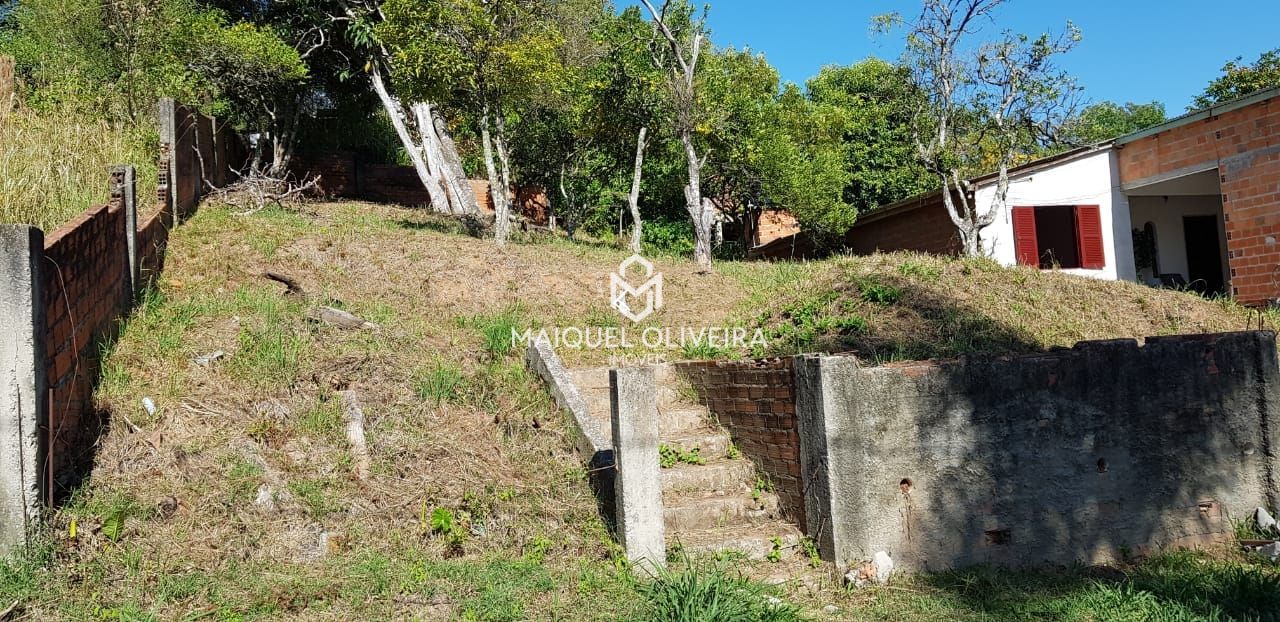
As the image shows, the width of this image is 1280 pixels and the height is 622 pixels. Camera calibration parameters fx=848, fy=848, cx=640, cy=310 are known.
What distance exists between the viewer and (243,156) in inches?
667

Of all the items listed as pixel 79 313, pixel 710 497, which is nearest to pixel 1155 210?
pixel 710 497

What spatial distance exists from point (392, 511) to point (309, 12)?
1488cm

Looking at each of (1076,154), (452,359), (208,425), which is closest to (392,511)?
(208,425)

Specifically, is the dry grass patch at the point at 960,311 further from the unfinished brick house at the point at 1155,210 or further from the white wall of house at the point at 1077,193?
the white wall of house at the point at 1077,193

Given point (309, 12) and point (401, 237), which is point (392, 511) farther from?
point (309, 12)

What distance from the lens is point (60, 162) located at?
775 centimetres

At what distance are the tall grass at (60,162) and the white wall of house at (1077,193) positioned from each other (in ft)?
41.3

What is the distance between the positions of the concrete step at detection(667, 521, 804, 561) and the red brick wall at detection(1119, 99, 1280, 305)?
32.3ft

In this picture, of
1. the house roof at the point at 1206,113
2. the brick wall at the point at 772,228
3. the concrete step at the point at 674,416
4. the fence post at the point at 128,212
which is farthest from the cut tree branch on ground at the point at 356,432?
the brick wall at the point at 772,228

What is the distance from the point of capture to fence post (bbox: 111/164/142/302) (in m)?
7.29

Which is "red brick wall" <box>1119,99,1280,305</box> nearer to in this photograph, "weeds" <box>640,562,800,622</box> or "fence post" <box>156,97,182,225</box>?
"weeds" <box>640,562,800,622</box>

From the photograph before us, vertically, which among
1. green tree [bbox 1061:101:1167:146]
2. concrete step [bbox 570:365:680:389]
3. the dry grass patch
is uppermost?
green tree [bbox 1061:101:1167:146]

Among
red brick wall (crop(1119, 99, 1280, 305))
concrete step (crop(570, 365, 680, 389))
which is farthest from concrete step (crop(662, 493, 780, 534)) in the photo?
red brick wall (crop(1119, 99, 1280, 305))

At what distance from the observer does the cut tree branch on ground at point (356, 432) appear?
18.9ft
